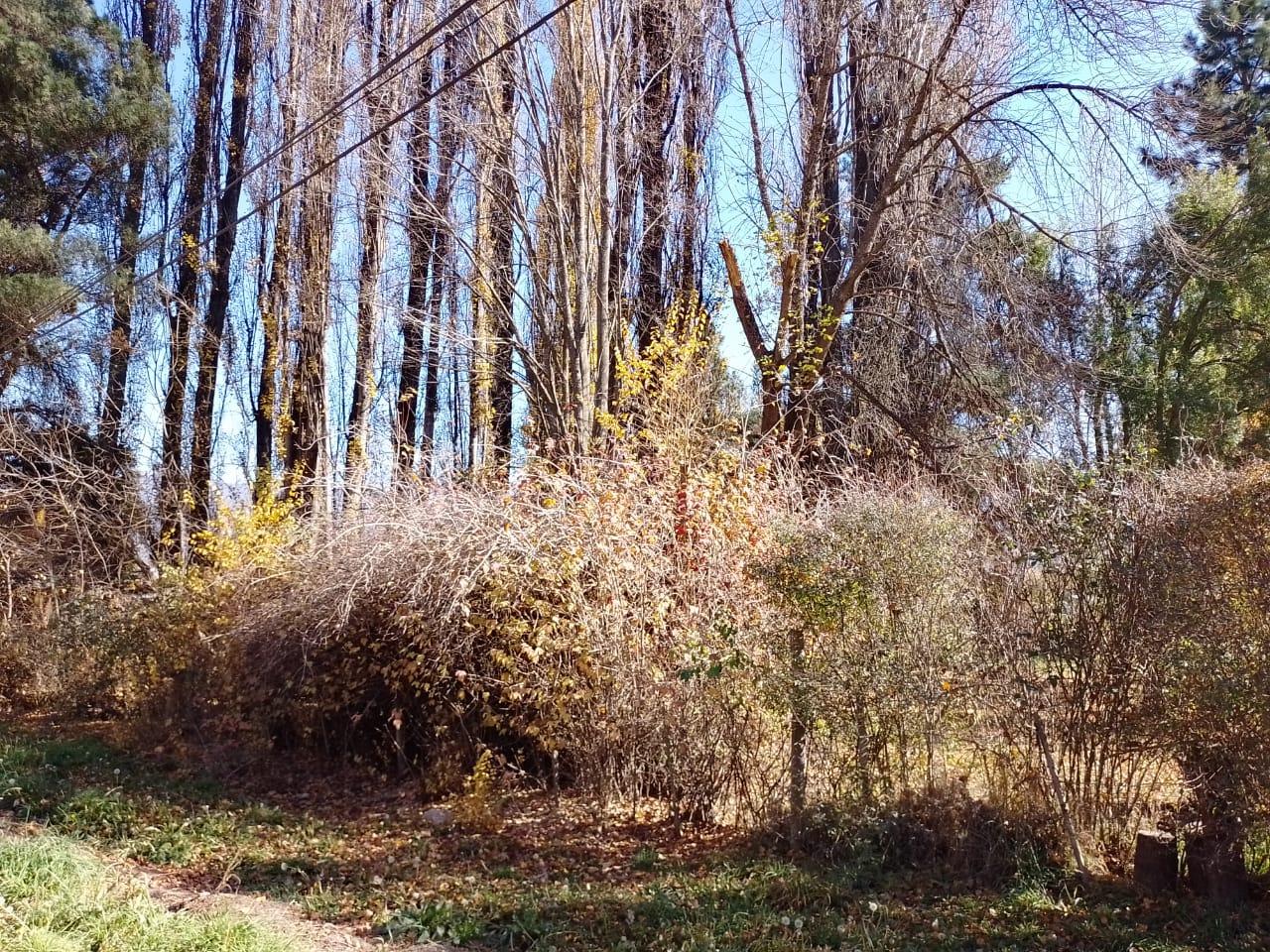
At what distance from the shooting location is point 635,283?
15.5 m

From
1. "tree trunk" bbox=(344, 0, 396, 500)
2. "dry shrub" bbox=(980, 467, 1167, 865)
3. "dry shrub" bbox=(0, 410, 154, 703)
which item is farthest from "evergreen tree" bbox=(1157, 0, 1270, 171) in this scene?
"dry shrub" bbox=(0, 410, 154, 703)

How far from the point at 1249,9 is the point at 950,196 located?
24.8ft

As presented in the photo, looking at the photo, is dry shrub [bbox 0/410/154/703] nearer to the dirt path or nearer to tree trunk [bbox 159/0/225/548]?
tree trunk [bbox 159/0/225/548]

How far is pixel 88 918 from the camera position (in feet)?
15.4

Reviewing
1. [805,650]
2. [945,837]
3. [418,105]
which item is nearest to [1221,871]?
[945,837]

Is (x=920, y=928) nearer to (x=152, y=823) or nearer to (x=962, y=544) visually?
(x=962, y=544)

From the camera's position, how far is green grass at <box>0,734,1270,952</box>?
187 inches

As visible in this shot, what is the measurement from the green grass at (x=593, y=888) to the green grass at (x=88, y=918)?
2.52 feet

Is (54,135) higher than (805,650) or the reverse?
higher

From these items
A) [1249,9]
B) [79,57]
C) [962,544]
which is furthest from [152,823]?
[1249,9]

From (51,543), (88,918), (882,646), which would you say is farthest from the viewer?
(51,543)

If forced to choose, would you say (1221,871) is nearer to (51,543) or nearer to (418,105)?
(418,105)

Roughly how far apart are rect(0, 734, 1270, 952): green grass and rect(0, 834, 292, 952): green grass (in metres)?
0.77

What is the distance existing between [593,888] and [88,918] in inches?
99.5
